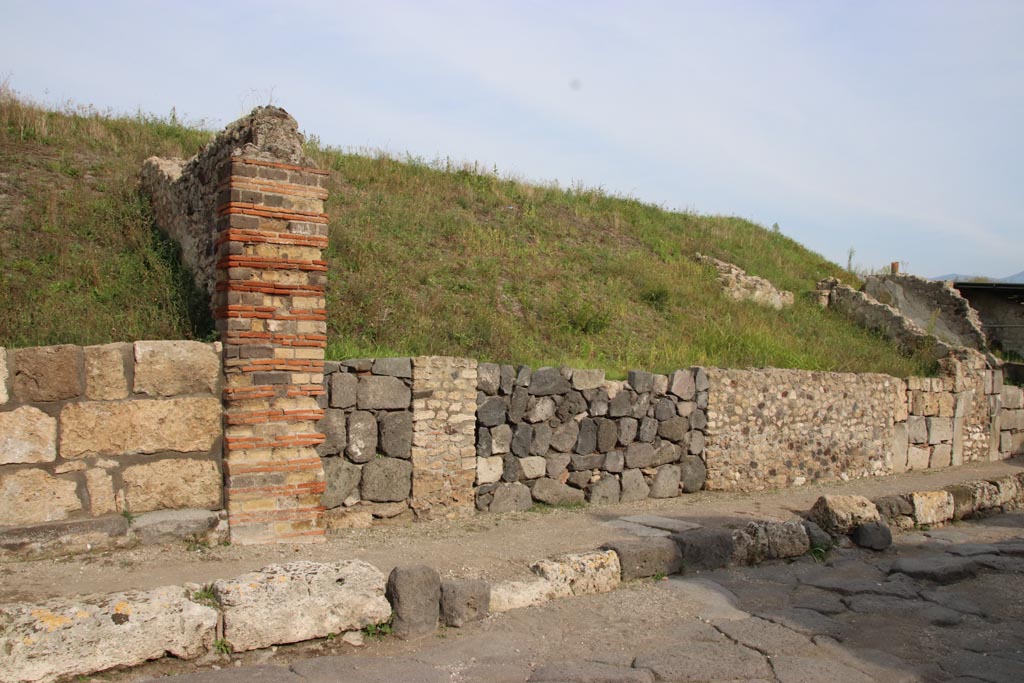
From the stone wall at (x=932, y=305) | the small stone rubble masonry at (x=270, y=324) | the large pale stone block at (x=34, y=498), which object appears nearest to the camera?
the large pale stone block at (x=34, y=498)

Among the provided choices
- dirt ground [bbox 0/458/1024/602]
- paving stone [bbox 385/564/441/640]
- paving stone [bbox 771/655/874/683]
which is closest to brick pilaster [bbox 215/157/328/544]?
dirt ground [bbox 0/458/1024/602]

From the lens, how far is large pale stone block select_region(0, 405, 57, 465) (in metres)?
5.74

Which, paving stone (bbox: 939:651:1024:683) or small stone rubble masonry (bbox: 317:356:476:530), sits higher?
small stone rubble masonry (bbox: 317:356:476:530)

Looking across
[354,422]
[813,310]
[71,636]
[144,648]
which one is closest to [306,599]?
[144,648]

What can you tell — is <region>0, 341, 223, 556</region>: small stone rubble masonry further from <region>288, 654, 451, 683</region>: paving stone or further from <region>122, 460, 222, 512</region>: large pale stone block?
<region>288, 654, 451, 683</region>: paving stone

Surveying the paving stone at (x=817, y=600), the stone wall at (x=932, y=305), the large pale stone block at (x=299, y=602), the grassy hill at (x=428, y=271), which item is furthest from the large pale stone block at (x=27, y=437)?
the stone wall at (x=932, y=305)

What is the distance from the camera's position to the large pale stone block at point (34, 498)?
5.71 metres

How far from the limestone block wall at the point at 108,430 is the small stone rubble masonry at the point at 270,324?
0.21m

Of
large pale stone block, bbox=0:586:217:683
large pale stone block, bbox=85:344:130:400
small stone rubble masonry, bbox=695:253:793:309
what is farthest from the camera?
small stone rubble masonry, bbox=695:253:793:309

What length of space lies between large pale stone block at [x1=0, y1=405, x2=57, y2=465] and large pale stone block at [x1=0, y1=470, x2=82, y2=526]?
0.11m

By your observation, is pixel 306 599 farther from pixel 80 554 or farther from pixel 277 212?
pixel 277 212

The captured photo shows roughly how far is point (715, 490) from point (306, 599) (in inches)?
269

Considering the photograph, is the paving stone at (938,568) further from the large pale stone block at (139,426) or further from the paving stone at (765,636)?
the large pale stone block at (139,426)

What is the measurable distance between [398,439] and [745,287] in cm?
A: 1033
